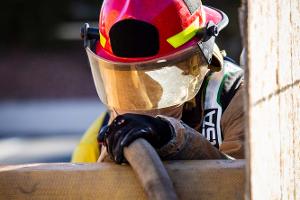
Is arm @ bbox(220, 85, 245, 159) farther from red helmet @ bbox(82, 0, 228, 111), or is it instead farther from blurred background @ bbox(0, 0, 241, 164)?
blurred background @ bbox(0, 0, 241, 164)

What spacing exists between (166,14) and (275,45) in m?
1.23

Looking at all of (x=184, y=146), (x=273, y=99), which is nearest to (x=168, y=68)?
(x=184, y=146)

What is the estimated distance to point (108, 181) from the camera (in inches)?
78.7

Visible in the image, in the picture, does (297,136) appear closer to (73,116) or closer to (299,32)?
(299,32)

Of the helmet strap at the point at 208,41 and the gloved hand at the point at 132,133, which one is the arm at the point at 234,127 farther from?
the gloved hand at the point at 132,133

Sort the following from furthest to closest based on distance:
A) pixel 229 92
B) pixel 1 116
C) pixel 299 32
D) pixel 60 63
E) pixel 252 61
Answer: pixel 60 63, pixel 1 116, pixel 229 92, pixel 299 32, pixel 252 61

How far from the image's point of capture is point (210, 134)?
302cm

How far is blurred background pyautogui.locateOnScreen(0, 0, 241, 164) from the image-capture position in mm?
14219

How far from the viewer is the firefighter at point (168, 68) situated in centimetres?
284

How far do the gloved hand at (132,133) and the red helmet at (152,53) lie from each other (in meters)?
0.67

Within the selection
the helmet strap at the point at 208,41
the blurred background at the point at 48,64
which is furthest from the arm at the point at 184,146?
the blurred background at the point at 48,64

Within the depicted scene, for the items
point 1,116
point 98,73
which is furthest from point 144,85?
point 1,116

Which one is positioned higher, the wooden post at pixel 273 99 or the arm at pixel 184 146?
the wooden post at pixel 273 99

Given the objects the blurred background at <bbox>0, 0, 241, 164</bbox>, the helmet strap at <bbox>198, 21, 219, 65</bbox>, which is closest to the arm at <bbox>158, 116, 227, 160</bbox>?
the helmet strap at <bbox>198, 21, 219, 65</bbox>
